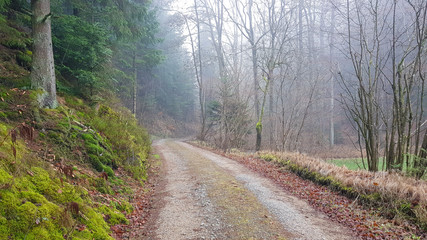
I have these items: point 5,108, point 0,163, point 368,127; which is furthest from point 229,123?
point 0,163

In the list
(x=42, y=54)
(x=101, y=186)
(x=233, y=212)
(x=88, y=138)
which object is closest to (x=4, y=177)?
(x=101, y=186)

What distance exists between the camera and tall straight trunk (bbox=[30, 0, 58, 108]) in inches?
237

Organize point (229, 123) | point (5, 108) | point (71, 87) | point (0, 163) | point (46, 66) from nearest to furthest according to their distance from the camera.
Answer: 1. point (0, 163)
2. point (5, 108)
3. point (46, 66)
4. point (71, 87)
5. point (229, 123)

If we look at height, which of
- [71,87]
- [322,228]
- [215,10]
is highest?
[215,10]

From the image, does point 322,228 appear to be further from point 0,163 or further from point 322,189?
point 0,163

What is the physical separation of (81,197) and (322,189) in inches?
234

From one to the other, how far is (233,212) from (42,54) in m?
6.25

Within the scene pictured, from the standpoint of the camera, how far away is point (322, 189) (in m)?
6.60

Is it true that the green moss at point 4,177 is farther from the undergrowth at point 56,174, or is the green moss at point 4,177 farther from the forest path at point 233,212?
the forest path at point 233,212

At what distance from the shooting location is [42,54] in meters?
6.15

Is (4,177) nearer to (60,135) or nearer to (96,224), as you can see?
(96,224)

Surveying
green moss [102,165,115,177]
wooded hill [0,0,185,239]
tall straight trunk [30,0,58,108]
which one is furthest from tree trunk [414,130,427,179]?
tall straight trunk [30,0,58,108]

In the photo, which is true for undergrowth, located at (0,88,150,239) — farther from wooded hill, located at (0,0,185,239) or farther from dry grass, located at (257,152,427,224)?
dry grass, located at (257,152,427,224)

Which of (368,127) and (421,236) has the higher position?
(368,127)
